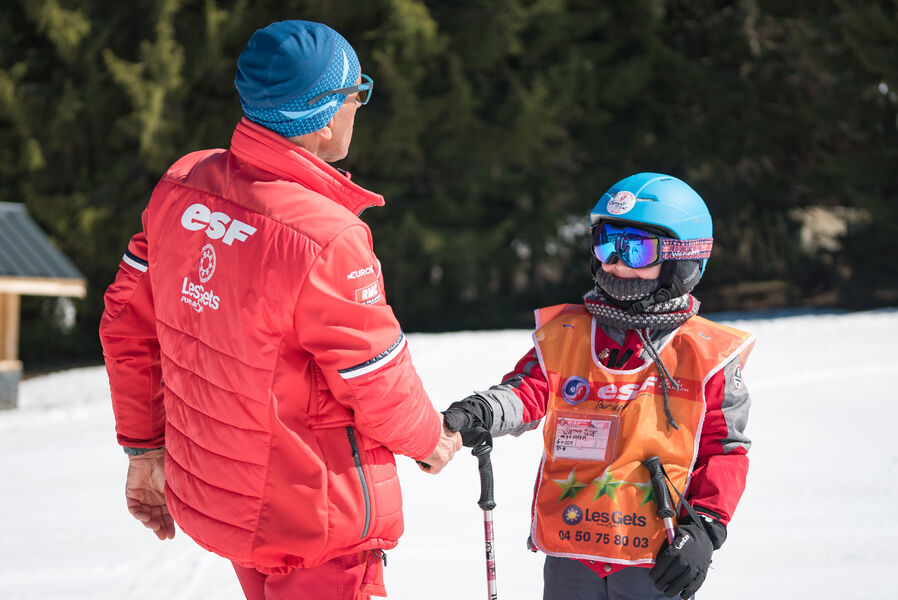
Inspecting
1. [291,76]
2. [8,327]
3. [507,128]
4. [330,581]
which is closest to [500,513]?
[330,581]

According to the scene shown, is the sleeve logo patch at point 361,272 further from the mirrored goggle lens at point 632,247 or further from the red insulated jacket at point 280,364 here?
the mirrored goggle lens at point 632,247

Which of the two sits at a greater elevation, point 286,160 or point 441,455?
point 286,160

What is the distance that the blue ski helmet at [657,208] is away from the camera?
110 inches

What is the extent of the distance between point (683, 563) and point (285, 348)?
4.03 feet

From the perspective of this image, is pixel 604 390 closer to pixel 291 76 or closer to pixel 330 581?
pixel 330 581

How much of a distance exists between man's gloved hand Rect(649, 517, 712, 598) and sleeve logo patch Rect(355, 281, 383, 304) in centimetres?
109

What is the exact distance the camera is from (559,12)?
1898 cm

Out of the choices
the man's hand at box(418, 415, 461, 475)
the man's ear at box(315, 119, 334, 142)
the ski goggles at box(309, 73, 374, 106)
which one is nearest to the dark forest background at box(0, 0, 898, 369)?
the ski goggles at box(309, 73, 374, 106)

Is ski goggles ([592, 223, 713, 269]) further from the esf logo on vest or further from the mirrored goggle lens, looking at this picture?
the esf logo on vest

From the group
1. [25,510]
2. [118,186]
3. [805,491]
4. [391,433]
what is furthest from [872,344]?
[118,186]

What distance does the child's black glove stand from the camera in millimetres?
2514

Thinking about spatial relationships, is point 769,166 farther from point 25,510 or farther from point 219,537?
point 219,537

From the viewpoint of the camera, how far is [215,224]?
2117 mm

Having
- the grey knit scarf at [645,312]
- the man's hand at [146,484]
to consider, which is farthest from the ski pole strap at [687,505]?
the man's hand at [146,484]
